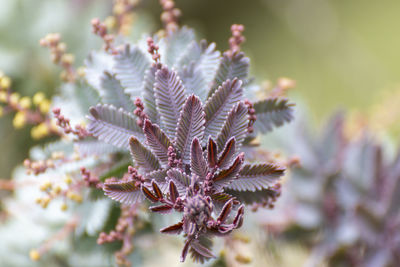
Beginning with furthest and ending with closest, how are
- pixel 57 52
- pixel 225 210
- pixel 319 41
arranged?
A: pixel 319 41 < pixel 57 52 < pixel 225 210

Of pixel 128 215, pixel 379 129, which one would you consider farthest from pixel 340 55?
pixel 128 215

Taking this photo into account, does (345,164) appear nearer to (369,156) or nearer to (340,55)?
(369,156)

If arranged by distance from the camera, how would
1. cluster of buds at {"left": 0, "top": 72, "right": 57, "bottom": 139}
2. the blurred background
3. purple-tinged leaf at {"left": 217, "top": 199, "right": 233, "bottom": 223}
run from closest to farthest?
purple-tinged leaf at {"left": 217, "top": 199, "right": 233, "bottom": 223} → cluster of buds at {"left": 0, "top": 72, "right": 57, "bottom": 139} → the blurred background

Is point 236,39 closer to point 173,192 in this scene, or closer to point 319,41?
point 173,192

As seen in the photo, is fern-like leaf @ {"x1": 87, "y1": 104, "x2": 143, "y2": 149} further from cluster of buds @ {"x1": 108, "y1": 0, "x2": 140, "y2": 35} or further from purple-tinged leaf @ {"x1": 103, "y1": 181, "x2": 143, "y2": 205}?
cluster of buds @ {"x1": 108, "y1": 0, "x2": 140, "y2": 35}

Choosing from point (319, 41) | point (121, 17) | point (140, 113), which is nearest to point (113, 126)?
point (140, 113)

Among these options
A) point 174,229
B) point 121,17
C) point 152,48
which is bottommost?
point 174,229

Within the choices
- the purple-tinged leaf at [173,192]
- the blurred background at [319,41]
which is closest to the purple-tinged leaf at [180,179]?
the purple-tinged leaf at [173,192]

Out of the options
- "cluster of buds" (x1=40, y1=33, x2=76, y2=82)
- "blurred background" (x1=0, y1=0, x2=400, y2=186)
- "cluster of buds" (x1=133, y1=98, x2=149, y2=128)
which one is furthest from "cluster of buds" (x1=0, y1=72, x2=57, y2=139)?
"blurred background" (x1=0, y1=0, x2=400, y2=186)

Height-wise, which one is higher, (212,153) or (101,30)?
(101,30)
